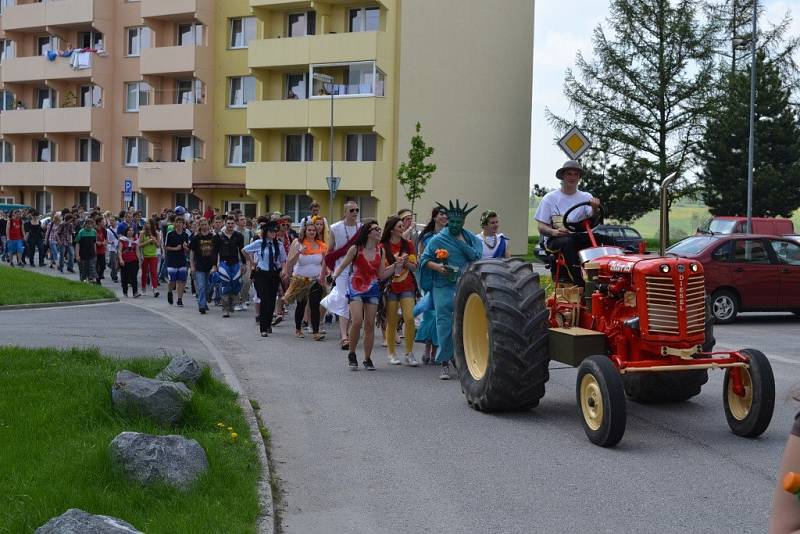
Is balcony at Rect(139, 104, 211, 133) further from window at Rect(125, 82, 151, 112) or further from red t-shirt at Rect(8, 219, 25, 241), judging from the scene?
red t-shirt at Rect(8, 219, 25, 241)

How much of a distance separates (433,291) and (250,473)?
5.87 m

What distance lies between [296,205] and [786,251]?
1257 inches

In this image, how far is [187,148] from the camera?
5400 centimetres

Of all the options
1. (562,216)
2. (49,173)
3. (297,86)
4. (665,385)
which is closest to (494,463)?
(665,385)

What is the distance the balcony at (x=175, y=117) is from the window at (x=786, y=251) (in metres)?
36.5

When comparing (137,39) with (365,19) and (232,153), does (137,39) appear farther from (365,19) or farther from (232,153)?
(365,19)

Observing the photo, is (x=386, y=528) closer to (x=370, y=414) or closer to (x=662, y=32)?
(x=370, y=414)

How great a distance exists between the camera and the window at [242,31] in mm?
52031

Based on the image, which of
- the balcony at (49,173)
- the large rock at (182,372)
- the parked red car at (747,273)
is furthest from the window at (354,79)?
the large rock at (182,372)

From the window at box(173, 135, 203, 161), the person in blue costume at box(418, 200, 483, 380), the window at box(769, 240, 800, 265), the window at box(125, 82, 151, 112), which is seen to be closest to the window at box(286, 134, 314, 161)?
the window at box(173, 135, 203, 161)

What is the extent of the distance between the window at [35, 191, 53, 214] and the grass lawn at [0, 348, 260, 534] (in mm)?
53365

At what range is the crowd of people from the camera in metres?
12.6

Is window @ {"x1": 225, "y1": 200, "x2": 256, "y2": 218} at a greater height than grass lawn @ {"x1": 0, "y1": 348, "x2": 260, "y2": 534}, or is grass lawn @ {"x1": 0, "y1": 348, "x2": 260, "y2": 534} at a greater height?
window @ {"x1": 225, "y1": 200, "x2": 256, "y2": 218}

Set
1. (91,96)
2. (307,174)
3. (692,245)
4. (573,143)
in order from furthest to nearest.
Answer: (91,96)
(307,174)
(692,245)
(573,143)
